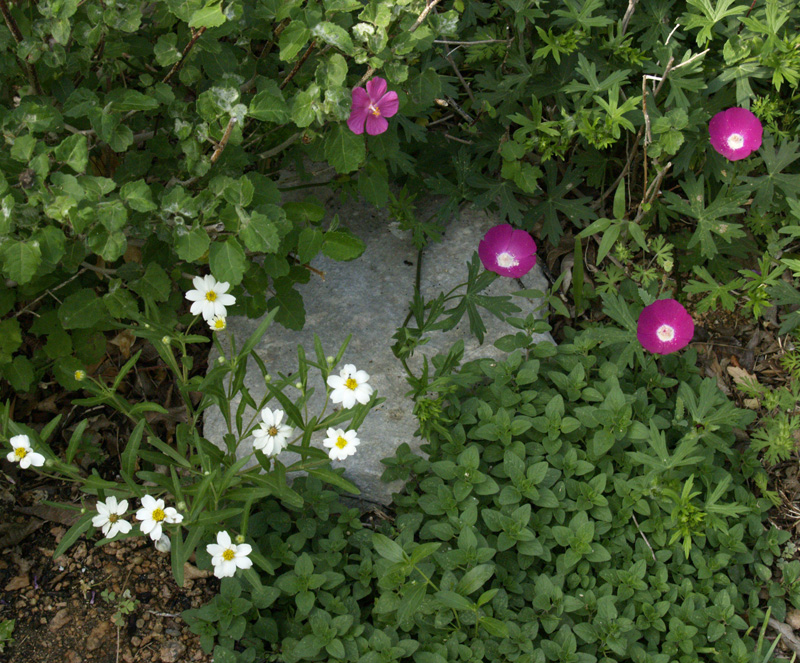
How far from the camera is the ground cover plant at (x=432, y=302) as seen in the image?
1876 mm

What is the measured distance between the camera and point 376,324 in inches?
109

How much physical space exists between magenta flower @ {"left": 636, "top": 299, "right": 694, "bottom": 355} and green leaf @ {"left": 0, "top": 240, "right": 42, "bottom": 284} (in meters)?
1.84

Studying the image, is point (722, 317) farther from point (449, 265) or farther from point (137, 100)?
point (137, 100)

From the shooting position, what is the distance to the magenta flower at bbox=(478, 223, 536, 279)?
2.69 m

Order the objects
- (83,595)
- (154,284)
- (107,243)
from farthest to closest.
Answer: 1. (83,595)
2. (154,284)
3. (107,243)

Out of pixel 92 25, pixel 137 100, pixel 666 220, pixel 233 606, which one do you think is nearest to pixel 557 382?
pixel 666 220

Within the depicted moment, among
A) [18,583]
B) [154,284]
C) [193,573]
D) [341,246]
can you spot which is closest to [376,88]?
[341,246]

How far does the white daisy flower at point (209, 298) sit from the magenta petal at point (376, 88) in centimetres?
64

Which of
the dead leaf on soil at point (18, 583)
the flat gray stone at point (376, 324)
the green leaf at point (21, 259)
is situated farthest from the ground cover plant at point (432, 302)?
the dead leaf on soil at point (18, 583)

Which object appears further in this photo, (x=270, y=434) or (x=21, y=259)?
(x=270, y=434)

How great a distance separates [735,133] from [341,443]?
1.81m

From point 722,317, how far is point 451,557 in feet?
5.29

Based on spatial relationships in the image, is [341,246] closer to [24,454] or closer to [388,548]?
[388,548]

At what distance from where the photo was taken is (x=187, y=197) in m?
1.90
